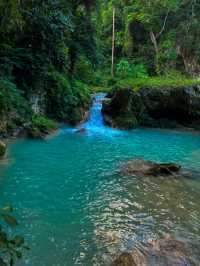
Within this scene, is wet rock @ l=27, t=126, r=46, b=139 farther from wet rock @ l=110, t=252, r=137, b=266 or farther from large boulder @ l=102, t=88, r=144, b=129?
wet rock @ l=110, t=252, r=137, b=266

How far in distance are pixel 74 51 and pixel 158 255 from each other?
1617cm

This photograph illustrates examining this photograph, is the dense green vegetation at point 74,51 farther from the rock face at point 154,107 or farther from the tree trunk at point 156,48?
the rock face at point 154,107

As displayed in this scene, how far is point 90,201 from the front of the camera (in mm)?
6500

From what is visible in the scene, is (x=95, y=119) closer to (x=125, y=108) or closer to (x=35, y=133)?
(x=125, y=108)

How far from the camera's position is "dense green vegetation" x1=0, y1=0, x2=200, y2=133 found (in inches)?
524

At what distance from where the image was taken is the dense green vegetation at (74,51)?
13.3 meters

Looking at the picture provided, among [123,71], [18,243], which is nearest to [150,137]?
[18,243]

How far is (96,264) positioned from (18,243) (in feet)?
8.63

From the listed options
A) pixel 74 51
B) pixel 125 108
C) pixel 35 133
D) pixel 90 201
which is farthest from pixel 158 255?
pixel 74 51

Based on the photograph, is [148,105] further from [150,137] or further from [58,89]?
[58,89]

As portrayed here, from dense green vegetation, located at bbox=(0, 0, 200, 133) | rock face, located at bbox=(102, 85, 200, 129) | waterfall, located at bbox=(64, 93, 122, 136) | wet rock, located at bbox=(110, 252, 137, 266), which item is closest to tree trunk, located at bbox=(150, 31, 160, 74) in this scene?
dense green vegetation, located at bbox=(0, 0, 200, 133)

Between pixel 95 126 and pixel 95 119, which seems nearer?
pixel 95 126

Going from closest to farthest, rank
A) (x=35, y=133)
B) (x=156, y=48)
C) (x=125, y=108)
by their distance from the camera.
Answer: (x=35, y=133)
(x=125, y=108)
(x=156, y=48)

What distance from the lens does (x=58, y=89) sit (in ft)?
55.3
